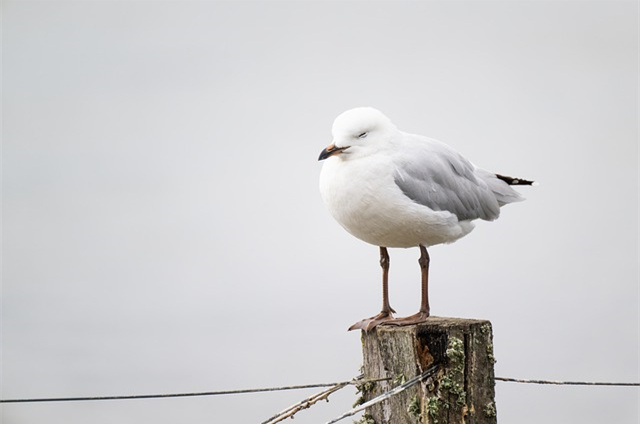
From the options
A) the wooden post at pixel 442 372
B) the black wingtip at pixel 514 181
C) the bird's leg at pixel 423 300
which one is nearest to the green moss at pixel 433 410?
the wooden post at pixel 442 372

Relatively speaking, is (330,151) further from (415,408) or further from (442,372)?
(415,408)

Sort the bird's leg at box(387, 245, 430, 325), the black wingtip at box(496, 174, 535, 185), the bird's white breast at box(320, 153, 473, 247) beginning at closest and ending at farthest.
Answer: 1. the bird's leg at box(387, 245, 430, 325)
2. the bird's white breast at box(320, 153, 473, 247)
3. the black wingtip at box(496, 174, 535, 185)

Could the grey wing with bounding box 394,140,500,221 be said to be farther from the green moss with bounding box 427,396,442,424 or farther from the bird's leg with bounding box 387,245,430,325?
the green moss with bounding box 427,396,442,424

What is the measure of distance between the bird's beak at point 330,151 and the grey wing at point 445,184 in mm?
360

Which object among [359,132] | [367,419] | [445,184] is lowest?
[367,419]

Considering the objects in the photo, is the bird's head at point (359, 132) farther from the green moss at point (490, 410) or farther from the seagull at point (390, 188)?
the green moss at point (490, 410)

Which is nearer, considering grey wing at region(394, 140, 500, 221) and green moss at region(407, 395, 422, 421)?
green moss at region(407, 395, 422, 421)

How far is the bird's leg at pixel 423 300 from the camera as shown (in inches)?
187

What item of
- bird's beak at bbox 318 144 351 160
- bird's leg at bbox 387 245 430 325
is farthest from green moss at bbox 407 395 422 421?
bird's beak at bbox 318 144 351 160

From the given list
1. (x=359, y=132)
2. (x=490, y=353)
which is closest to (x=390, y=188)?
(x=359, y=132)

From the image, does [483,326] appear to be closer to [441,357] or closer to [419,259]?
[441,357]

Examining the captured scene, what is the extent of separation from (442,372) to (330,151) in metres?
1.53

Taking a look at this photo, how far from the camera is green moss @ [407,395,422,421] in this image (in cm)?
427

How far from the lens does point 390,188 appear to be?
16.7 feet
